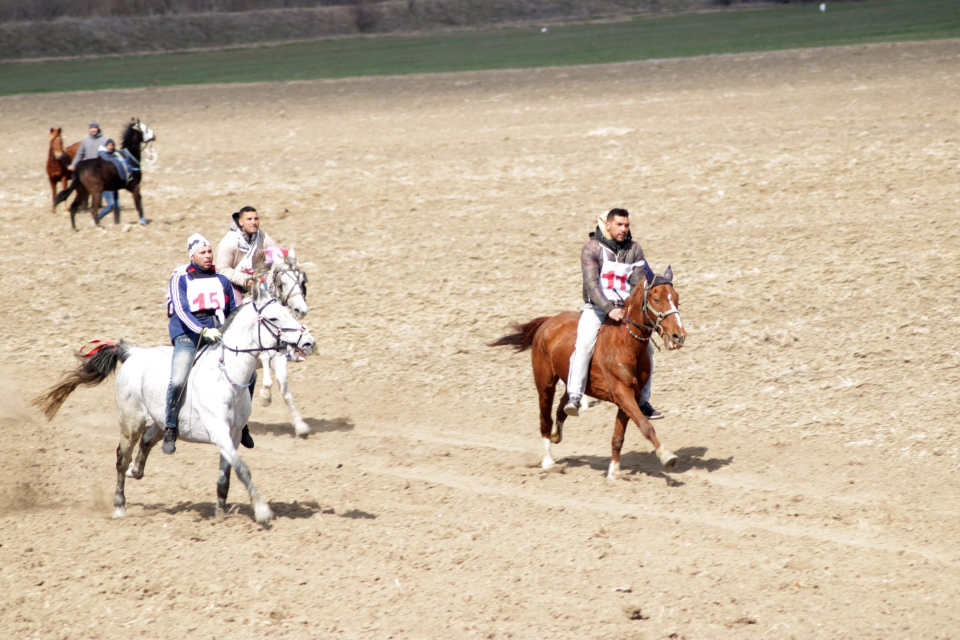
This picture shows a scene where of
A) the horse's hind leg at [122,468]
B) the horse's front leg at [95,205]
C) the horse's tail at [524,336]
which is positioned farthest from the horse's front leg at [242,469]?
the horse's front leg at [95,205]

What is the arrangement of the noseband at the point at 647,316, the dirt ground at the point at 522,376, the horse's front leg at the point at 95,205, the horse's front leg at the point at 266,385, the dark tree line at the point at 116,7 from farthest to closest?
the dark tree line at the point at 116,7 → the horse's front leg at the point at 95,205 → the horse's front leg at the point at 266,385 → the noseband at the point at 647,316 → the dirt ground at the point at 522,376

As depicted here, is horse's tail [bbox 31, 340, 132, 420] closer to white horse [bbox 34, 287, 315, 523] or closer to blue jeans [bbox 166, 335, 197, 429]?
white horse [bbox 34, 287, 315, 523]

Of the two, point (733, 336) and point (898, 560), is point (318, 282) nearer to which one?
point (733, 336)

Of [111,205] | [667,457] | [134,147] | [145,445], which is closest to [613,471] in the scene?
[667,457]

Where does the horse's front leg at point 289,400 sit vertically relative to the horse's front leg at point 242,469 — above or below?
below

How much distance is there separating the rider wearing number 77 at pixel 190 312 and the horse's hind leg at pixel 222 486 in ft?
1.50

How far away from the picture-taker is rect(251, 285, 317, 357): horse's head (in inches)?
330

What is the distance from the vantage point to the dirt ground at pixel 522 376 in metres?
7.69

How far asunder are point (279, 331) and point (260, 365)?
1325mm

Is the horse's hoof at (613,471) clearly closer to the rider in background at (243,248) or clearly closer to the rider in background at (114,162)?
the rider in background at (243,248)

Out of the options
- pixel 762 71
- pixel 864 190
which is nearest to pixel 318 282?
pixel 864 190

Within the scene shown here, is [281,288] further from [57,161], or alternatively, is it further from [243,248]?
[57,161]

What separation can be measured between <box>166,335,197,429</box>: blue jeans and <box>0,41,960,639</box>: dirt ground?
40.4 inches

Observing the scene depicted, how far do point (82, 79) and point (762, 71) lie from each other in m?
24.4
